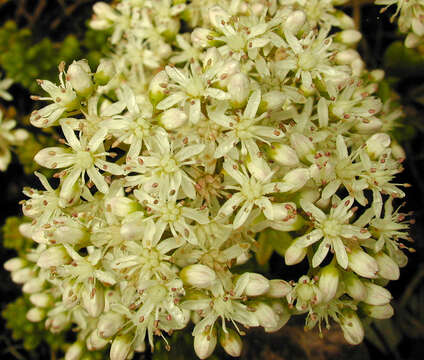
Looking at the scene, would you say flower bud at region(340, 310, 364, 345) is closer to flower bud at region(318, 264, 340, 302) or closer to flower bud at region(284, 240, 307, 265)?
flower bud at region(318, 264, 340, 302)

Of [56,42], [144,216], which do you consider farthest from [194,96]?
[56,42]

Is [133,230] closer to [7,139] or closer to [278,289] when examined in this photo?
[278,289]

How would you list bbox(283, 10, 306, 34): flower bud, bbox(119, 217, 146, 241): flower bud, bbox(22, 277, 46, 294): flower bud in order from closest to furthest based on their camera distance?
bbox(119, 217, 146, 241): flower bud < bbox(283, 10, 306, 34): flower bud < bbox(22, 277, 46, 294): flower bud

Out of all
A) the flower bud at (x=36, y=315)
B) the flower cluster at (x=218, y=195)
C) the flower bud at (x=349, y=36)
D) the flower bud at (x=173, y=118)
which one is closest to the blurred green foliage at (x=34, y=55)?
the flower cluster at (x=218, y=195)

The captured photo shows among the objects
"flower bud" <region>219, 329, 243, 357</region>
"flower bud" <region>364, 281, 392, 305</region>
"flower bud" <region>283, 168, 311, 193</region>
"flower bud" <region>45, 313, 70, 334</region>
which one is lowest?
"flower bud" <region>45, 313, 70, 334</region>

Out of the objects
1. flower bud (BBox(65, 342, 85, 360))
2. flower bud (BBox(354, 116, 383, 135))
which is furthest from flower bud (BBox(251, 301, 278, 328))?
flower bud (BBox(65, 342, 85, 360))

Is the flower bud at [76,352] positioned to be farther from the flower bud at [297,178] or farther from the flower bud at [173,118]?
the flower bud at [297,178]
